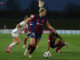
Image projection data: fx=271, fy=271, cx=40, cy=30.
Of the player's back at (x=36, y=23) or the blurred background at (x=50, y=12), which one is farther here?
the blurred background at (x=50, y=12)

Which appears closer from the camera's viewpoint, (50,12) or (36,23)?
(36,23)

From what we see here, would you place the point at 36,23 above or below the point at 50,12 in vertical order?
above

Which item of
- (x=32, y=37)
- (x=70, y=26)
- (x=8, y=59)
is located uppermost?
(x=32, y=37)

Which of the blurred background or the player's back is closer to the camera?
the player's back

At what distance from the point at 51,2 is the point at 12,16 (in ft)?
35.3

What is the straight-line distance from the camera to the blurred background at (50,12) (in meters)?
50.8

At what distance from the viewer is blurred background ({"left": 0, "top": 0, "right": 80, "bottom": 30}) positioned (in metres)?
50.8

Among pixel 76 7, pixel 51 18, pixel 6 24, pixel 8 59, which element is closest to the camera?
pixel 8 59

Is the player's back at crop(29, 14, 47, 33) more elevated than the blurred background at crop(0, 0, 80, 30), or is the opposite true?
the player's back at crop(29, 14, 47, 33)

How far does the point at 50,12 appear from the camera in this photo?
54781 millimetres

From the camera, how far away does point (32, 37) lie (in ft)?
36.3

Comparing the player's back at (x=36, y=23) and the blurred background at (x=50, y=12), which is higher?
the player's back at (x=36, y=23)

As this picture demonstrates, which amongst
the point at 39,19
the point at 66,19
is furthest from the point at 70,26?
the point at 39,19

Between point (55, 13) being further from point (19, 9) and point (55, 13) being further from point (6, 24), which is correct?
point (6, 24)
